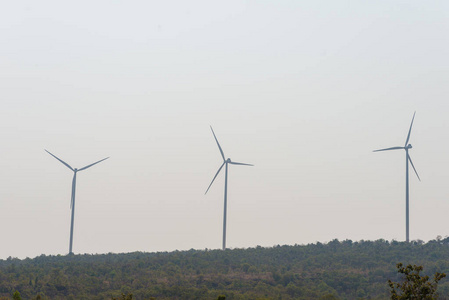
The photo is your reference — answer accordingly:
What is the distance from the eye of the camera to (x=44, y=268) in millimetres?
132000

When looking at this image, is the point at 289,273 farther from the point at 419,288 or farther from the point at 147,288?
the point at 419,288

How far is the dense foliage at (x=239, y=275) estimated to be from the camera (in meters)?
104

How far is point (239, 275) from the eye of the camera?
126750mm

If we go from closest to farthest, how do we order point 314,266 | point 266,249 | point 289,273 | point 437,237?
point 289,273
point 314,266
point 266,249
point 437,237

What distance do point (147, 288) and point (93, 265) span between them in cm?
2765

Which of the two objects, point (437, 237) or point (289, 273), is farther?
point (437, 237)

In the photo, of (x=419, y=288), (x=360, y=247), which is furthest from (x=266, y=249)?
(x=419, y=288)

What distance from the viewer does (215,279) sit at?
11894 cm

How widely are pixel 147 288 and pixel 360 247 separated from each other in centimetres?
7557

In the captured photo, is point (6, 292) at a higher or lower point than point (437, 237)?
lower

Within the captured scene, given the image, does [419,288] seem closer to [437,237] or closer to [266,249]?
[266,249]

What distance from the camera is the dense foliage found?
104 m

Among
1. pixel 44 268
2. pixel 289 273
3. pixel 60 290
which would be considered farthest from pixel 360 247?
pixel 60 290

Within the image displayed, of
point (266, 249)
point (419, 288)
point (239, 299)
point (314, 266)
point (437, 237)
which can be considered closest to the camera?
point (419, 288)
